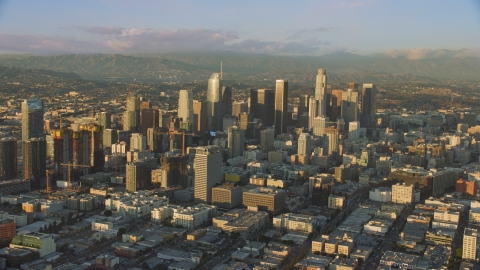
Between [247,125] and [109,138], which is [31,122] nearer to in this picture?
[109,138]

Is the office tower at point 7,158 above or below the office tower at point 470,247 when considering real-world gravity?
above

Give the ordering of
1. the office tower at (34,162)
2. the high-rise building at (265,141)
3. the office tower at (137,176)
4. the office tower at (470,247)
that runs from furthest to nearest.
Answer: the high-rise building at (265,141), the office tower at (34,162), the office tower at (137,176), the office tower at (470,247)

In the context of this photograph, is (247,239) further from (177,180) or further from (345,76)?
(345,76)

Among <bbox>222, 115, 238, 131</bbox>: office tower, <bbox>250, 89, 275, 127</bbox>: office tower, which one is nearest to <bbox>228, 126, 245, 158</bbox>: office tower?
<bbox>222, 115, 238, 131</bbox>: office tower

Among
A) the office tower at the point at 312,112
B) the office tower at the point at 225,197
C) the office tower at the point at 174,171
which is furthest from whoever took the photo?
the office tower at the point at 312,112

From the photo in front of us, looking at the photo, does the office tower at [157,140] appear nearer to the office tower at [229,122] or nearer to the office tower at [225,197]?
the office tower at [229,122]

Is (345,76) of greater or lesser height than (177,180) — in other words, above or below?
above

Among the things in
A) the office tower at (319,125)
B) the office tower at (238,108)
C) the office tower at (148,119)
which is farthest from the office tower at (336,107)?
the office tower at (148,119)

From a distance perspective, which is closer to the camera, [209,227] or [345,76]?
[209,227]

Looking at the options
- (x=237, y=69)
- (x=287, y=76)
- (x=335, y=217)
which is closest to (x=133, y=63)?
(x=237, y=69)
